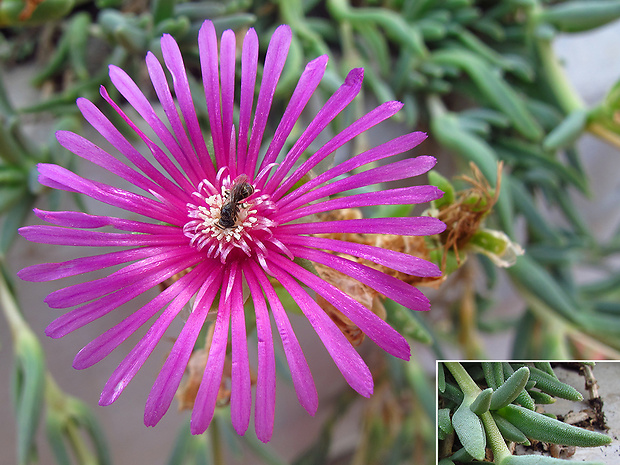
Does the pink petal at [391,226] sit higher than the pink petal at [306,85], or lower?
lower

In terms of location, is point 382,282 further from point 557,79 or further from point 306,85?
point 557,79

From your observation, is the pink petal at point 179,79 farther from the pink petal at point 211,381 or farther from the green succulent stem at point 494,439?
the green succulent stem at point 494,439

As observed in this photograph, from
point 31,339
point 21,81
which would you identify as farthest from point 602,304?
point 21,81

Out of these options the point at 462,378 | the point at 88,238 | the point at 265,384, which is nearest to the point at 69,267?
the point at 88,238

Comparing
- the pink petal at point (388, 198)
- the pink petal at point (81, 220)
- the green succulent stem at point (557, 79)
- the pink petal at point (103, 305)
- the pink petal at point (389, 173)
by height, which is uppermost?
the green succulent stem at point (557, 79)

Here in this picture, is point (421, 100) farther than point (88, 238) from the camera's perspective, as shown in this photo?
Yes

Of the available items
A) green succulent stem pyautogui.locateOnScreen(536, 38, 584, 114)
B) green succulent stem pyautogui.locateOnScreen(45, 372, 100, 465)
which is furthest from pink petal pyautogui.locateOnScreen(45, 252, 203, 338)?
green succulent stem pyautogui.locateOnScreen(536, 38, 584, 114)

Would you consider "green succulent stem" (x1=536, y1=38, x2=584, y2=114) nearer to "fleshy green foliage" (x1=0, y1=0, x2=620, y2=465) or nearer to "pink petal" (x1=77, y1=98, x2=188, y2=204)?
"fleshy green foliage" (x1=0, y1=0, x2=620, y2=465)

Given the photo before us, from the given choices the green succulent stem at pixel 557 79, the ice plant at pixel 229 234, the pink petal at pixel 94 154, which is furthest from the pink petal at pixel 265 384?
the green succulent stem at pixel 557 79
